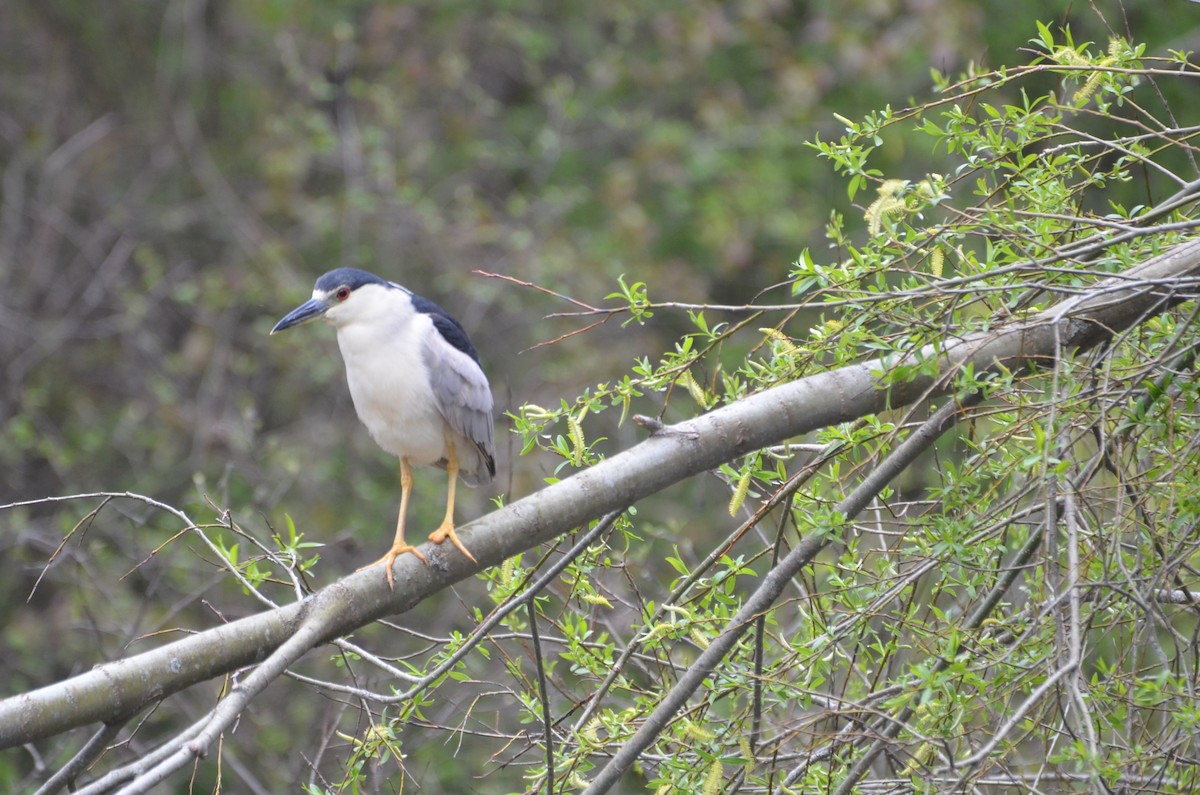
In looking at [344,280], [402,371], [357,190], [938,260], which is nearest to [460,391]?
[402,371]

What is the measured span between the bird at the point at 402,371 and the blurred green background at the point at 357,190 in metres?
2.88

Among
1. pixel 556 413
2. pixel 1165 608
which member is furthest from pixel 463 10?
pixel 1165 608

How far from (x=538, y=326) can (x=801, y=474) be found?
17.3 ft

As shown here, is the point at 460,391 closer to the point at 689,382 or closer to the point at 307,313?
the point at 307,313

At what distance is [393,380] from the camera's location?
3.53 metres

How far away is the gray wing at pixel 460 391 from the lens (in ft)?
11.9

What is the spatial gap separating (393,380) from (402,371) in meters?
0.04

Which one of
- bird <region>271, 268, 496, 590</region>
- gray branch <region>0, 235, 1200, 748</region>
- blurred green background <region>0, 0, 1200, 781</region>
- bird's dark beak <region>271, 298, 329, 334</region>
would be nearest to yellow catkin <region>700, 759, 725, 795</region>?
gray branch <region>0, 235, 1200, 748</region>

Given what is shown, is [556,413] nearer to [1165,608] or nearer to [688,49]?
[1165,608]

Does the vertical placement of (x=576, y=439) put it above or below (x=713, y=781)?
above

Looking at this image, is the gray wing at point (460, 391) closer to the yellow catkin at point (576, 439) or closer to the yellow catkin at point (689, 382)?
the yellow catkin at point (576, 439)

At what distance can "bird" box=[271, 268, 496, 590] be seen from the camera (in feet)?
11.7

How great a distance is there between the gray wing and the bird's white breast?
0.03 metres

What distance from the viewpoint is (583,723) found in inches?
101
